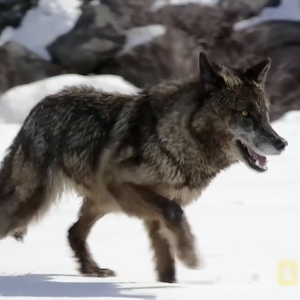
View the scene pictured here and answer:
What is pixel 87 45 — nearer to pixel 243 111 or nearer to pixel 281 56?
pixel 281 56

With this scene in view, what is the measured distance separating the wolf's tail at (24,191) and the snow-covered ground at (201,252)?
0.37m

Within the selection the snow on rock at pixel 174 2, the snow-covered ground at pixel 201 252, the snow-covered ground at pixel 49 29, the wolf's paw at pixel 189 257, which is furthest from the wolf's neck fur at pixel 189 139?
the snow on rock at pixel 174 2

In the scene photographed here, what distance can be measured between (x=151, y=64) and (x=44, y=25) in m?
2.87

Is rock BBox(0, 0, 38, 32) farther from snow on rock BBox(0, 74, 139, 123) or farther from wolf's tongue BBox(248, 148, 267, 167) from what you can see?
wolf's tongue BBox(248, 148, 267, 167)

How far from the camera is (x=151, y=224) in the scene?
225 inches

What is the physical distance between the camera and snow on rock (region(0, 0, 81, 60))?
17.5 m

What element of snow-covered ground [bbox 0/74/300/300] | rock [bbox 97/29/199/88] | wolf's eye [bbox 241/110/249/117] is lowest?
rock [bbox 97/29/199/88]

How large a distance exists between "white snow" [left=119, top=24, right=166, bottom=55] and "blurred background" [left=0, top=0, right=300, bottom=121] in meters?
0.02

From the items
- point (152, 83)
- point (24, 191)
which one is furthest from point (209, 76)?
point (152, 83)

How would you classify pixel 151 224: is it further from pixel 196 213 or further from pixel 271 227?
pixel 196 213

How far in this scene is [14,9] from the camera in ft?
60.5

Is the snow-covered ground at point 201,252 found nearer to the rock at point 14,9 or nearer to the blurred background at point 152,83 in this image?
the blurred background at point 152,83

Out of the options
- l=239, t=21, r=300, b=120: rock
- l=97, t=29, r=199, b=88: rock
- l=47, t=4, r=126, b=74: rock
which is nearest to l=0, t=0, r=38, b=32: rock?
l=47, t=4, r=126, b=74: rock

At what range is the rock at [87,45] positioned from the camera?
1723cm
